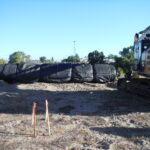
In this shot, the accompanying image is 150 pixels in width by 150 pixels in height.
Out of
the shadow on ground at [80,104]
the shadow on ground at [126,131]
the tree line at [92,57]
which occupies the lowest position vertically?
the shadow on ground at [126,131]

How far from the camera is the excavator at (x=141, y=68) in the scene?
859 centimetres

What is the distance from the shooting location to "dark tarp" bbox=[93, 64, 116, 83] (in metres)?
15.5

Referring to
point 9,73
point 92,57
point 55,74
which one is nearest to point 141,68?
point 55,74

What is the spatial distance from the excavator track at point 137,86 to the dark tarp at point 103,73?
12.3 ft

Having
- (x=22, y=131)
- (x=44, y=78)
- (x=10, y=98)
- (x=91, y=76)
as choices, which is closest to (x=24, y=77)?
(x=44, y=78)

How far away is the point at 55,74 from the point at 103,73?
3.12 m

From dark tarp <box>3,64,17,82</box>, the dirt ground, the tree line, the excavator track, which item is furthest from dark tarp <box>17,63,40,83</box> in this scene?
the tree line

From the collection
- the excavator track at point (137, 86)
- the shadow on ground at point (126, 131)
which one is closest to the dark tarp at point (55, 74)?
the excavator track at point (137, 86)

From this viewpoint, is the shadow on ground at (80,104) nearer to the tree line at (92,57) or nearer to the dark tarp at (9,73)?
the dark tarp at (9,73)

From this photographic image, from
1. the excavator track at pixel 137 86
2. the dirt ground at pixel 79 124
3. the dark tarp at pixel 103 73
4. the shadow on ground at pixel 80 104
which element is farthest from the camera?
the dark tarp at pixel 103 73

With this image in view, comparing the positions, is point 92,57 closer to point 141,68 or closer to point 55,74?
point 55,74

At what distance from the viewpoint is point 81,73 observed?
15352 millimetres

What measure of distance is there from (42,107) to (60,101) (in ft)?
3.82

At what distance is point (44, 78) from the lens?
15.0m
